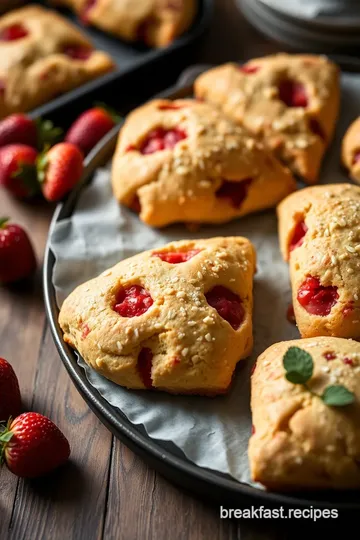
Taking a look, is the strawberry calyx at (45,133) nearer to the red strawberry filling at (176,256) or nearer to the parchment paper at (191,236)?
the parchment paper at (191,236)

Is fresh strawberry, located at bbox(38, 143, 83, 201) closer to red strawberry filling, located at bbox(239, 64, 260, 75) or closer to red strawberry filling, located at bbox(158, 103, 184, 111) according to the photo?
→ red strawberry filling, located at bbox(158, 103, 184, 111)

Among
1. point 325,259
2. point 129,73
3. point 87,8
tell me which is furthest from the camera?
point 87,8

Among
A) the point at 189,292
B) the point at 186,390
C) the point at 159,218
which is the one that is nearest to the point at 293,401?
the point at 186,390

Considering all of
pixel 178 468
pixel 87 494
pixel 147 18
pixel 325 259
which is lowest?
pixel 87 494

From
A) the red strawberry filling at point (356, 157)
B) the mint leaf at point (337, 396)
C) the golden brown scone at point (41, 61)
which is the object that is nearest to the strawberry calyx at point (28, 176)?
the golden brown scone at point (41, 61)

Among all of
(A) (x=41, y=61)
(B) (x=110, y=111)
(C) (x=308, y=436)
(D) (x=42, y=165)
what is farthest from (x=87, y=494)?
(A) (x=41, y=61)

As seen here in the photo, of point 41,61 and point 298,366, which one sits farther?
point 41,61

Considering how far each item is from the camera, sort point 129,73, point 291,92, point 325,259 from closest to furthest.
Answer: point 325,259 < point 291,92 < point 129,73

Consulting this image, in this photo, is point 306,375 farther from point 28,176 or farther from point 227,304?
point 28,176
